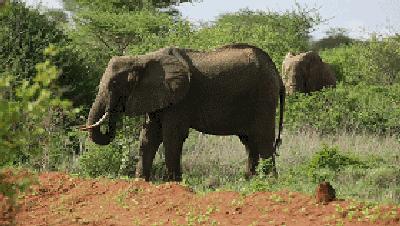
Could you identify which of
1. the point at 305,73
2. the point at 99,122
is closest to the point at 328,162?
the point at 99,122

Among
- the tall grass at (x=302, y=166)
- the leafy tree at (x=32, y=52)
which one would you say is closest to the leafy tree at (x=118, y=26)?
the leafy tree at (x=32, y=52)

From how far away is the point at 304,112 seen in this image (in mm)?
20859

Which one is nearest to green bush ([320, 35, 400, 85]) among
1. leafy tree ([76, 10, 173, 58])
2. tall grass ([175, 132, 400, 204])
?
leafy tree ([76, 10, 173, 58])

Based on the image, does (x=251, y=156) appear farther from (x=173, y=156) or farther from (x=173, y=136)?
(x=173, y=136)

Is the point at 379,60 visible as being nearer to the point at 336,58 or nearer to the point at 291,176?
the point at 336,58

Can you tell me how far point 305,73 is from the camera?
25.4 meters

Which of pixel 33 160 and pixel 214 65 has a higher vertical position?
pixel 214 65

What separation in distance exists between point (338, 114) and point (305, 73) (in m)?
5.30

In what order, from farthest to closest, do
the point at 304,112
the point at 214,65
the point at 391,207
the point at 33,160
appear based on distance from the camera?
the point at 304,112, the point at 33,160, the point at 214,65, the point at 391,207

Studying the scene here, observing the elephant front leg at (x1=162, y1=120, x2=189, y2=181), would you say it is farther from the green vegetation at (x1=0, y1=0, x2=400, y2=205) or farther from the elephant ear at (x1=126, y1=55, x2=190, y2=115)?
the green vegetation at (x1=0, y1=0, x2=400, y2=205)

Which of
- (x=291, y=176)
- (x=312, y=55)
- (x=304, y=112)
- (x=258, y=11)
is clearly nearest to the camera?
(x=291, y=176)

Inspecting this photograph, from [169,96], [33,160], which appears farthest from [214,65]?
[33,160]

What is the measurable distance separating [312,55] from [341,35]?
111 feet

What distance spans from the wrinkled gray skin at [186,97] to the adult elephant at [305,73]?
1139 centimetres
